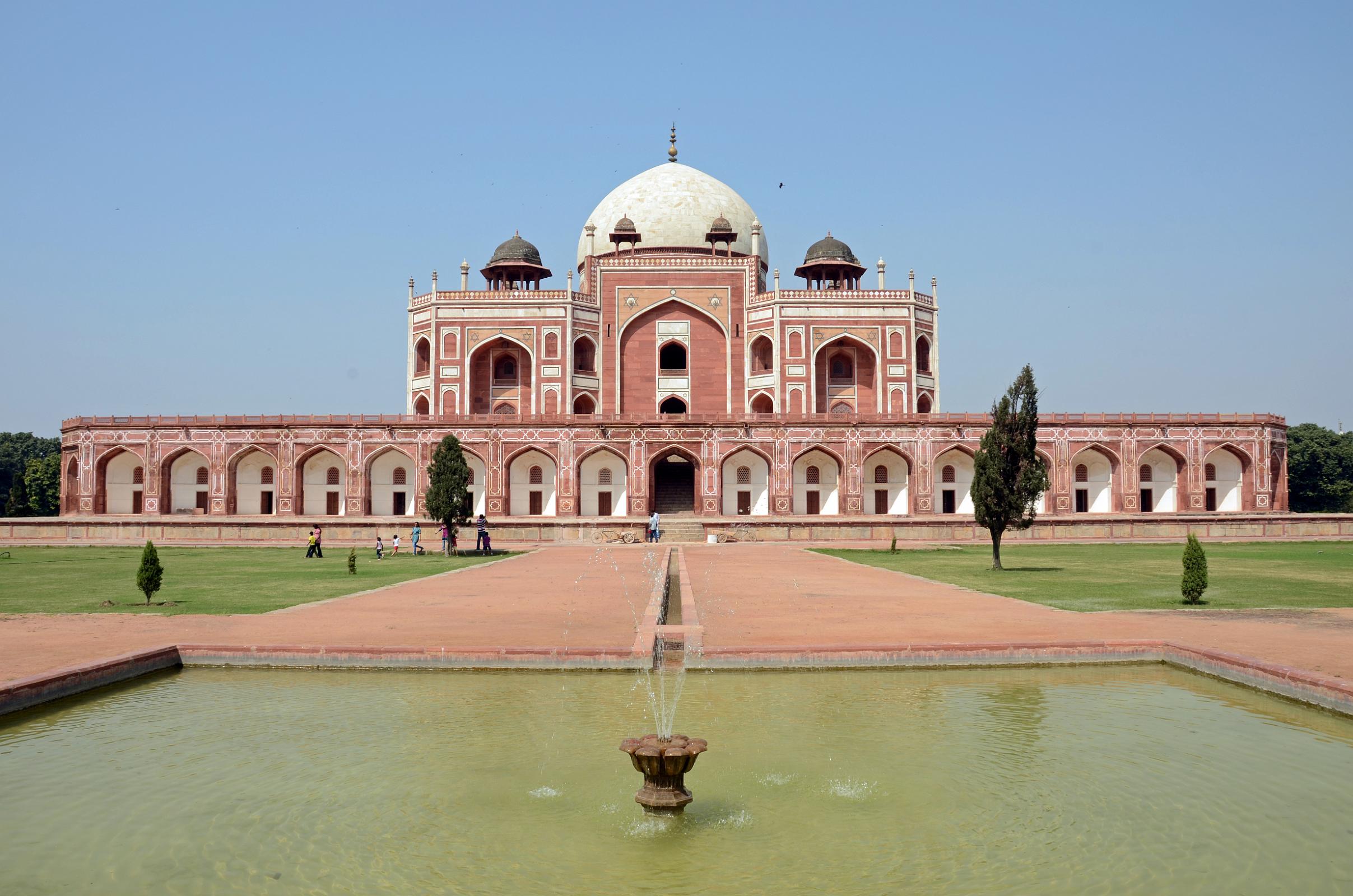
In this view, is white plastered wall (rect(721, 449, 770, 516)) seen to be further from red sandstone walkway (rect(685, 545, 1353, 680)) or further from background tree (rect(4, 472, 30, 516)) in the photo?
background tree (rect(4, 472, 30, 516))

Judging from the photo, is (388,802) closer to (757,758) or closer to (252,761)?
(252,761)

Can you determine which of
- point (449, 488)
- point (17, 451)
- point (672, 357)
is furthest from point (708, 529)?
point (17, 451)

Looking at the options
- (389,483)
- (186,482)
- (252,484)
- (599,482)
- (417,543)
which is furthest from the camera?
(186,482)

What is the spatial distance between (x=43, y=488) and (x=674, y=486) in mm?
26684

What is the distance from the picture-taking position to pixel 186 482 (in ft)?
114

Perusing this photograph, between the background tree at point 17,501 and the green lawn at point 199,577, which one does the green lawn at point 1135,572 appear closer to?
the green lawn at point 199,577

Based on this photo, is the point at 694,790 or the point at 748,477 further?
the point at 748,477

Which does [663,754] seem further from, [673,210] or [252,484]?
[673,210]

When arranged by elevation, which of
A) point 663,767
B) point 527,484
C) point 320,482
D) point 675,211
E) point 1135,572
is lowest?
point 1135,572

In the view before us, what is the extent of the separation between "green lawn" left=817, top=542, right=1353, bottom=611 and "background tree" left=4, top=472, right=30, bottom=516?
1303 inches

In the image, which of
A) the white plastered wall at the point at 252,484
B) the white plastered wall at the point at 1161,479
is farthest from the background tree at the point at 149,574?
the white plastered wall at the point at 1161,479

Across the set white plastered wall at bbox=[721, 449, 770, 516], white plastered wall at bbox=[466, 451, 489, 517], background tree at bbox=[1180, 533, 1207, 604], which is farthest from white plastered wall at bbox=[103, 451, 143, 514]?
background tree at bbox=[1180, 533, 1207, 604]

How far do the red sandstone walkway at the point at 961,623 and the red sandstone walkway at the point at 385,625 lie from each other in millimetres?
1129

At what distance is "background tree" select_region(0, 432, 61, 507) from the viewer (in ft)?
175
